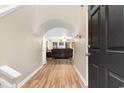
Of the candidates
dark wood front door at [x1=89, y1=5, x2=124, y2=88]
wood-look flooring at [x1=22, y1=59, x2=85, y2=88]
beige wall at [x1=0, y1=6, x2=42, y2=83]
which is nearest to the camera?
dark wood front door at [x1=89, y1=5, x2=124, y2=88]

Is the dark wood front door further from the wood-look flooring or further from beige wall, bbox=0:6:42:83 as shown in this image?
the wood-look flooring

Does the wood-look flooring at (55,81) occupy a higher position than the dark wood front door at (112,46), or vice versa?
the dark wood front door at (112,46)

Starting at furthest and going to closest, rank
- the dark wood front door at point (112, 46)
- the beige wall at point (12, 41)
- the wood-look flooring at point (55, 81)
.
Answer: the wood-look flooring at point (55, 81) < the beige wall at point (12, 41) < the dark wood front door at point (112, 46)

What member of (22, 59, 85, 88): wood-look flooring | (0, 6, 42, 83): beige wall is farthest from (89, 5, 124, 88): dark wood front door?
(22, 59, 85, 88): wood-look flooring

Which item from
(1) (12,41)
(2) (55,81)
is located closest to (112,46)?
(1) (12,41)

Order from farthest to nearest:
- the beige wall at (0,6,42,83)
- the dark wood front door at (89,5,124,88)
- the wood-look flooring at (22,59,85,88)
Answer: the wood-look flooring at (22,59,85,88), the beige wall at (0,6,42,83), the dark wood front door at (89,5,124,88)

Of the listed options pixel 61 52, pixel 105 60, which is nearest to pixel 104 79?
pixel 105 60

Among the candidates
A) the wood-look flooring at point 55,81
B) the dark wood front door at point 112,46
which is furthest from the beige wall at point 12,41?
the dark wood front door at point 112,46

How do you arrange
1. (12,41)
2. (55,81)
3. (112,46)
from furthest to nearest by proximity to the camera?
1. (55,81)
2. (12,41)
3. (112,46)

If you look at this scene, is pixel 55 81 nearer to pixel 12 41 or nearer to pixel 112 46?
pixel 12 41

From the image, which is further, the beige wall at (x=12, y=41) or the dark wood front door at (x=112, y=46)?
the beige wall at (x=12, y=41)

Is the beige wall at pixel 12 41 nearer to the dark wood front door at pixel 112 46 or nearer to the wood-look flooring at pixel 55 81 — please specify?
the wood-look flooring at pixel 55 81

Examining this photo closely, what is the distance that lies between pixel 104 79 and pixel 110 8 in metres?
0.61

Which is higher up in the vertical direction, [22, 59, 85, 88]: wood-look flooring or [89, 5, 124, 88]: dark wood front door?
[89, 5, 124, 88]: dark wood front door
